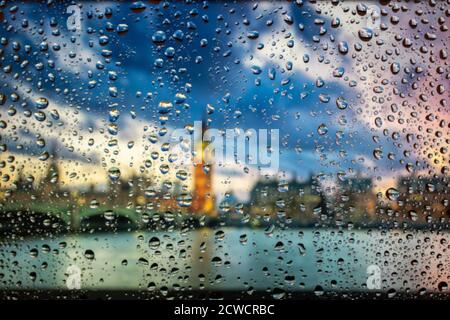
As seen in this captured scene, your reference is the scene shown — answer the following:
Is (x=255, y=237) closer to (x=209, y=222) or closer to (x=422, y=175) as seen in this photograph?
(x=209, y=222)

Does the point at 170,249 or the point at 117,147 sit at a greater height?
the point at 117,147

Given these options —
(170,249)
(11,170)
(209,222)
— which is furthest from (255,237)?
(11,170)

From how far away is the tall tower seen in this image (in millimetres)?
1050

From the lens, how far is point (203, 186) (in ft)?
3.47

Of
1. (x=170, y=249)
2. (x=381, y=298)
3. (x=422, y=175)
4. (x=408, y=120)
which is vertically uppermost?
(x=408, y=120)

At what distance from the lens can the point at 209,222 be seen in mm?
1042

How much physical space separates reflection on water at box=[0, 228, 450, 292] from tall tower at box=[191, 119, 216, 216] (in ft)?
0.22

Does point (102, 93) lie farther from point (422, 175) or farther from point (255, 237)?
point (422, 175)

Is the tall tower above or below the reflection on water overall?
above

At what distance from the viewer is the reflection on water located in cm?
101

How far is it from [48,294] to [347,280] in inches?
32.9

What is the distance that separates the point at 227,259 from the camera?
104 cm

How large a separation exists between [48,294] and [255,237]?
60cm

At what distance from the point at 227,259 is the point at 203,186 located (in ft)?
0.71
